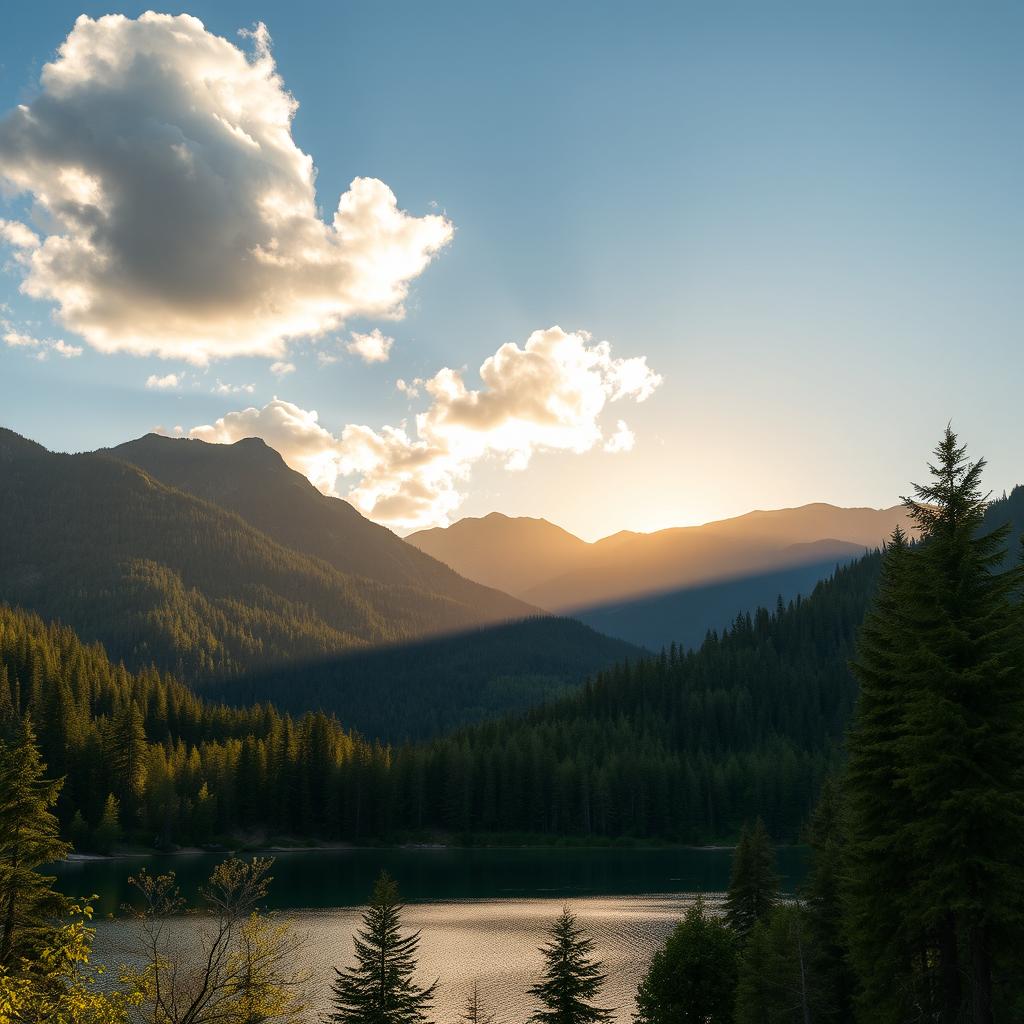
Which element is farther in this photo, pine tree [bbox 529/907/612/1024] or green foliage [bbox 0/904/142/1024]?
pine tree [bbox 529/907/612/1024]

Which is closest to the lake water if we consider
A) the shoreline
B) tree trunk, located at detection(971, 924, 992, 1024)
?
the shoreline

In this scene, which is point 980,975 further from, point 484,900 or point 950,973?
point 484,900

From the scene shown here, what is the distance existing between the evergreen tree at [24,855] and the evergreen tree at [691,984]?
28.1 m

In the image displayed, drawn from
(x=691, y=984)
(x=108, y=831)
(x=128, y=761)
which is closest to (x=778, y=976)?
(x=691, y=984)

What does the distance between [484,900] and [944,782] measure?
8793 centimetres

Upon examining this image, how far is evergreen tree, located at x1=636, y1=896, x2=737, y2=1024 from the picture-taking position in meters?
48.2

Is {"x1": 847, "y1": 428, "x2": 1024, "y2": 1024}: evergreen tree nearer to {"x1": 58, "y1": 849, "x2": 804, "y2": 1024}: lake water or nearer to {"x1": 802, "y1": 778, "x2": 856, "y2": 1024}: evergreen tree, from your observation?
{"x1": 802, "y1": 778, "x2": 856, "y2": 1024}: evergreen tree

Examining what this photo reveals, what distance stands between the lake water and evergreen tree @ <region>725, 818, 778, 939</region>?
9468 mm

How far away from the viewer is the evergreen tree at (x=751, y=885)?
55.8 m

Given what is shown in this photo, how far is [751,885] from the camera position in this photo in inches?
2216

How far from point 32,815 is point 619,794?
153 m

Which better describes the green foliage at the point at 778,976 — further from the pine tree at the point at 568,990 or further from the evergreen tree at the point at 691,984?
the pine tree at the point at 568,990

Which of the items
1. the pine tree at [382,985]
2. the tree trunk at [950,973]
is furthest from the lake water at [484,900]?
the tree trunk at [950,973]

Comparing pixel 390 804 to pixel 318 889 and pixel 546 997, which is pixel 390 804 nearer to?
pixel 318 889
